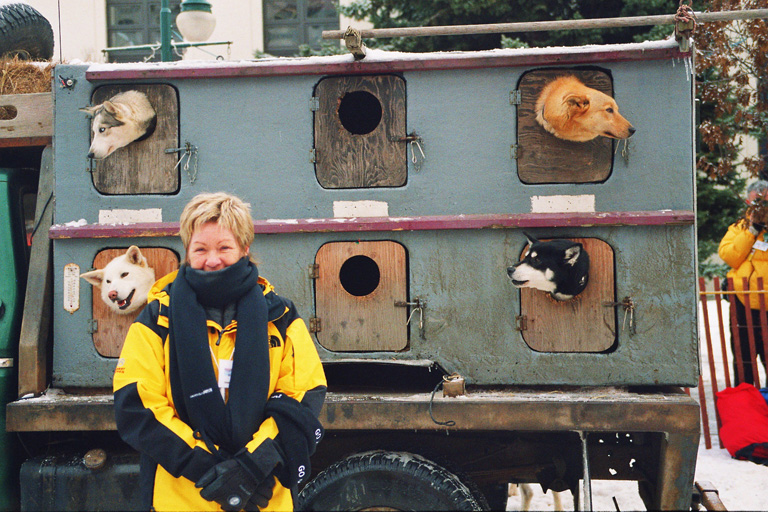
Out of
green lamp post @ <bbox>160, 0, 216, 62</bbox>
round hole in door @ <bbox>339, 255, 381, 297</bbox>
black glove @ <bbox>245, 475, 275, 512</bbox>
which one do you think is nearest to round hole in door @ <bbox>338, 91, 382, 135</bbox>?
round hole in door @ <bbox>339, 255, 381, 297</bbox>

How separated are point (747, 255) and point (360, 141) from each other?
439 centimetres

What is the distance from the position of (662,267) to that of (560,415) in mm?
891

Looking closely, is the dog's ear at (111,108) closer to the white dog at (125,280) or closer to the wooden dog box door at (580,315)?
the white dog at (125,280)

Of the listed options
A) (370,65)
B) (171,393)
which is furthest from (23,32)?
(171,393)

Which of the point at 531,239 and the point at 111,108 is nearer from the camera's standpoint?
the point at 531,239

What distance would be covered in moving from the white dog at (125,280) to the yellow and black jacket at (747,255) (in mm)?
5006

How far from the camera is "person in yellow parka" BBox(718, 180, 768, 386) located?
6.12 meters

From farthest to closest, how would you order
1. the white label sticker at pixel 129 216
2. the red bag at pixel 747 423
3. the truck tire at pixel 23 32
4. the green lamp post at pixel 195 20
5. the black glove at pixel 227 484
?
the green lamp post at pixel 195 20
the red bag at pixel 747 423
the truck tire at pixel 23 32
the white label sticker at pixel 129 216
the black glove at pixel 227 484

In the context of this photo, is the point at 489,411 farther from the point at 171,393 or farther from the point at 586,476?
the point at 171,393

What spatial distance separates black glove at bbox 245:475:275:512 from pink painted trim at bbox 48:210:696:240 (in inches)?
59.7

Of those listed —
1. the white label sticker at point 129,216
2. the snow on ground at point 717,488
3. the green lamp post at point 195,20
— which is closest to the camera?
the white label sticker at point 129,216

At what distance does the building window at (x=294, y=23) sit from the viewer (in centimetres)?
1535

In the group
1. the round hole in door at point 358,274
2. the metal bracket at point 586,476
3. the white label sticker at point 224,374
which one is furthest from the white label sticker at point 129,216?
the metal bracket at point 586,476

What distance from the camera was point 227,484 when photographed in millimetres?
2199
